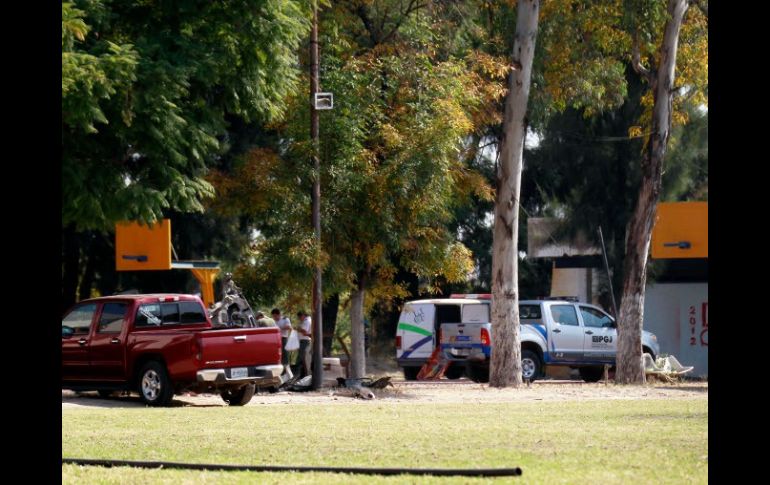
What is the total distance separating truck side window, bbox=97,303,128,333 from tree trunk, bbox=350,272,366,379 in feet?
25.2

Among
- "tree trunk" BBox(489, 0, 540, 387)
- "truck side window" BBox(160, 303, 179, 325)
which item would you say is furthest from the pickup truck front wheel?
"truck side window" BBox(160, 303, 179, 325)

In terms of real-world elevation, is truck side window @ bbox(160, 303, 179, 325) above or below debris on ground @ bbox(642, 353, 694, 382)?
above

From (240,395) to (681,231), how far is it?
1766cm

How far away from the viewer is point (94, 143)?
22.8m

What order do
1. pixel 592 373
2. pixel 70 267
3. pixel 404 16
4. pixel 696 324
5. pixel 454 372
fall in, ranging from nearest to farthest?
pixel 404 16 < pixel 592 373 < pixel 454 372 < pixel 70 267 < pixel 696 324

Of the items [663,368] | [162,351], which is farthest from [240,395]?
[663,368]

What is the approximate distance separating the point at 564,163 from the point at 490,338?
13884mm

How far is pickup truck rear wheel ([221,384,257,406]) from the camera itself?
891 inches

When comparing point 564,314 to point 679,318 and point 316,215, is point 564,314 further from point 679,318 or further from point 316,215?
point 679,318

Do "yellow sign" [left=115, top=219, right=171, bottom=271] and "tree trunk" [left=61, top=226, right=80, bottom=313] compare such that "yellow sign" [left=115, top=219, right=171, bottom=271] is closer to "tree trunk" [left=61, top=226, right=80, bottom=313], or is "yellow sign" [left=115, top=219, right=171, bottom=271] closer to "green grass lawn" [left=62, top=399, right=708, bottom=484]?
"tree trunk" [left=61, top=226, right=80, bottom=313]

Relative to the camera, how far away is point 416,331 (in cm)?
3325

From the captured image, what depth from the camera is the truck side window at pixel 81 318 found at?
76.1 feet

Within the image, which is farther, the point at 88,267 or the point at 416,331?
the point at 88,267
